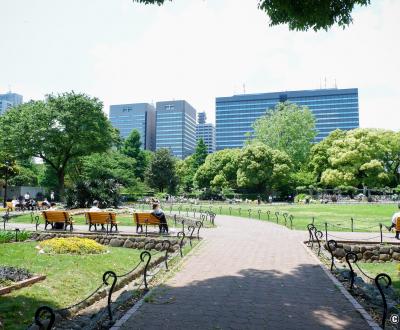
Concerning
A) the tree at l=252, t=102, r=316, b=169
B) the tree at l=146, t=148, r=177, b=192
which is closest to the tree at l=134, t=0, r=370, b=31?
the tree at l=252, t=102, r=316, b=169

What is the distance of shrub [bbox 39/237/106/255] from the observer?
36.5 feet

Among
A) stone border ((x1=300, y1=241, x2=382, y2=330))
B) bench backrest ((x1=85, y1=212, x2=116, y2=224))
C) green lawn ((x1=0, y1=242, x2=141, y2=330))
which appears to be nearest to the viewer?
stone border ((x1=300, y1=241, x2=382, y2=330))

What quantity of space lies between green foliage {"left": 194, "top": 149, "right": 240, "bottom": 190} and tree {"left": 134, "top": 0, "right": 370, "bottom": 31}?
52015 millimetres

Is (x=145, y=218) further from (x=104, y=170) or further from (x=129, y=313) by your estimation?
(x=104, y=170)

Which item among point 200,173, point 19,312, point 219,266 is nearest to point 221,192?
point 200,173

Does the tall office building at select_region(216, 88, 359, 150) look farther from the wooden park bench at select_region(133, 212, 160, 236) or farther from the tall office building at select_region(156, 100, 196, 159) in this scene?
the wooden park bench at select_region(133, 212, 160, 236)

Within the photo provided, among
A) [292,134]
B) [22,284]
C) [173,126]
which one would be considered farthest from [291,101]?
[22,284]

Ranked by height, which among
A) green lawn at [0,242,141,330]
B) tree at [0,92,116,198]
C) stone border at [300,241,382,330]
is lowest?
green lawn at [0,242,141,330]

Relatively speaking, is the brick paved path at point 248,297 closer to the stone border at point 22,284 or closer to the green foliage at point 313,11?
the stone border at point 22,284

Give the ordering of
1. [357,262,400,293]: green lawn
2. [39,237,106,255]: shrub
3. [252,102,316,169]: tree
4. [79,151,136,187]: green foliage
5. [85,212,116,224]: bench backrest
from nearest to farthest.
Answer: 1. [357,262,400,293]: green lawn
2. [39,237,106,255]: shrub
3. [85,212,116,224]: bench backrest
4. [79,151,136,187]: green foliage
5. [252,102,316,169]: tree

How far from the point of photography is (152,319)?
216 inches

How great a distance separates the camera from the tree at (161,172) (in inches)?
2628

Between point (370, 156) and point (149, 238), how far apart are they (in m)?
48.4

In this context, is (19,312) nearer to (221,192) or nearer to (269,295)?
(269,295)
